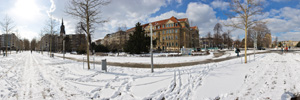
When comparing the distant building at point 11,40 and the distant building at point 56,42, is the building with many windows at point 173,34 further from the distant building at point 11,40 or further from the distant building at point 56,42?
the distant building at point 11,40

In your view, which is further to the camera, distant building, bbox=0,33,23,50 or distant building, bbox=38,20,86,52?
distant building, bbox=38,20,86,52

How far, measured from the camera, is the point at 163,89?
4969 mm

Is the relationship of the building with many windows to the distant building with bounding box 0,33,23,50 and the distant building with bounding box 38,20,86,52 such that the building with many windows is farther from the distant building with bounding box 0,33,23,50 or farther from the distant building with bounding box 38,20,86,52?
the distant building with bounding box 0,33,23,50

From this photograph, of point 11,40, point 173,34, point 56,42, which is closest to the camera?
point 11,40

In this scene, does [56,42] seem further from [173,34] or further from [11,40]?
[173,34]

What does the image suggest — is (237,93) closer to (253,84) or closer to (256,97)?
(256,97)

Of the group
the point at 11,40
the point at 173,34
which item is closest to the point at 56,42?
the point at 11,40

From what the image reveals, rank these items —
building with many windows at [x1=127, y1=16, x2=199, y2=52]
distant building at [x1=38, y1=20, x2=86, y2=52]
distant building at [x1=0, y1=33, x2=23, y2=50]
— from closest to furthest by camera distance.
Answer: distant building at [x1=0, y1=33, x2=23, y2=50], distant building at [x1=38, y1=20, x2=86, y2=52], building with many windows at [x1=127, y1=16, x2=199, y2=52]

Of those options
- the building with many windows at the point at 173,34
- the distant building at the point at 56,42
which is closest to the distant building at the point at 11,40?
the distant building at the point at 56,42

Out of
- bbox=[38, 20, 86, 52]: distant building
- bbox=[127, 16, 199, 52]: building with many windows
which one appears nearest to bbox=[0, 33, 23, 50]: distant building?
bbox=[38, 20, 86, 52]: distant building

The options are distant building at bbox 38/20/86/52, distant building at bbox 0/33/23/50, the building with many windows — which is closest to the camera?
distant building at bbox 0/33/23/50

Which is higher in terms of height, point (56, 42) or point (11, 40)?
point (56, 42)

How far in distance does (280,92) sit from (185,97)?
11.5 feet

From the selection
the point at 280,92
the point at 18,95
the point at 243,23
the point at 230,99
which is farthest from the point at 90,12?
the point at 243,23
